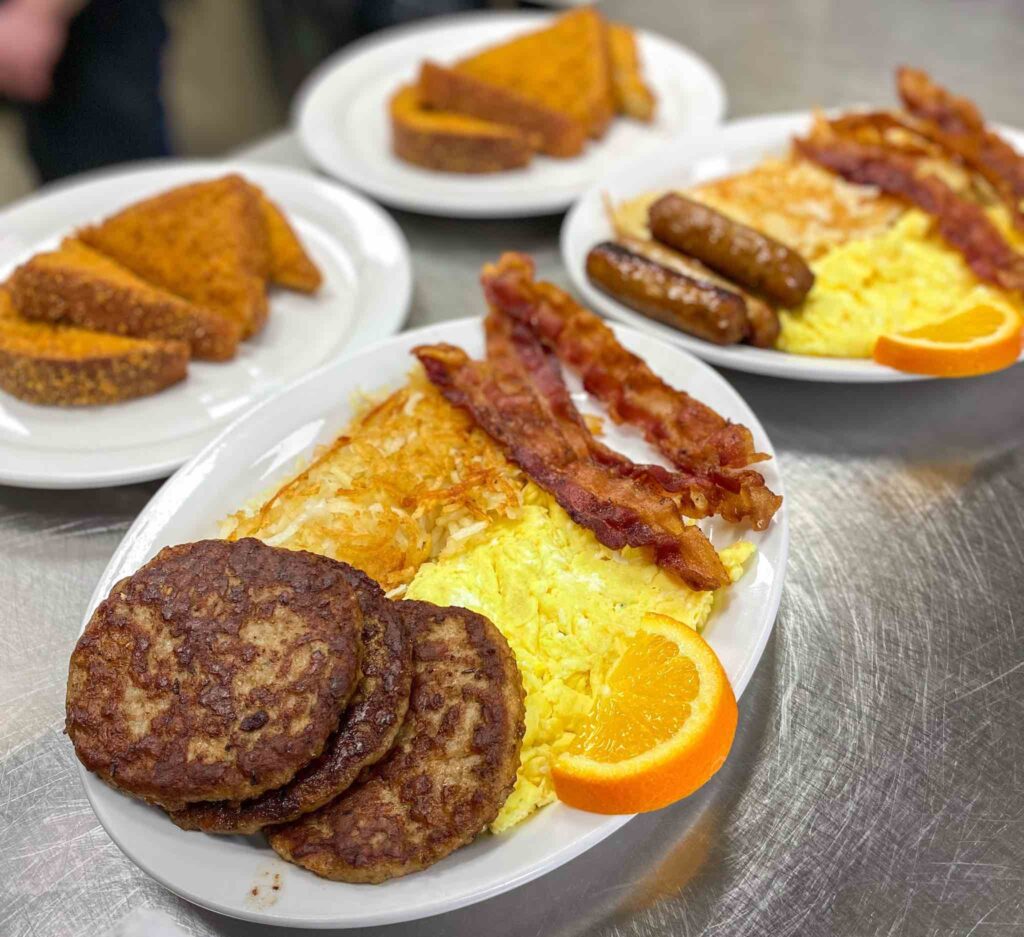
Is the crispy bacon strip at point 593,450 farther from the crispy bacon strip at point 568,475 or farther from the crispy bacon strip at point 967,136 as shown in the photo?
the crispy bacon strip at point 967,136

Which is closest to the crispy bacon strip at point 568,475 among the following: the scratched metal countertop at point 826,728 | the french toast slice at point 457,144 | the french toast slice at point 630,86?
the scratched metal countertop at point 826,728

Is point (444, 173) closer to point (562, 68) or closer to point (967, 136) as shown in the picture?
point (562, 68)

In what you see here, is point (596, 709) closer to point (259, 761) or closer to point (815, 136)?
→ point (259, 761)

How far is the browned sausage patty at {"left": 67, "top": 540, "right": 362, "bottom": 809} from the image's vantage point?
1.58 meters

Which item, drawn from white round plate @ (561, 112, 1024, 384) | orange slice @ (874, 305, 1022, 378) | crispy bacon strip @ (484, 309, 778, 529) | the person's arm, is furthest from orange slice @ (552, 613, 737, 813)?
the person's arm

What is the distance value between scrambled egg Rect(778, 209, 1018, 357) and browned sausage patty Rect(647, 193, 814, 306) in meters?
0.10

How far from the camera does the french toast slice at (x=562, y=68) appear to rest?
159 inches

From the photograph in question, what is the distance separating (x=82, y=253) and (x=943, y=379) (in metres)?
2.79

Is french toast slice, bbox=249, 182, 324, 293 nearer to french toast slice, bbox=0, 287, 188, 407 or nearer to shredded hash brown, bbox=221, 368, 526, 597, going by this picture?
french toast slice, bbox=0, 287, 188, 407

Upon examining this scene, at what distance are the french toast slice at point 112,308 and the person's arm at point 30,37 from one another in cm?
274

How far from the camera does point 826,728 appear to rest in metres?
2.06

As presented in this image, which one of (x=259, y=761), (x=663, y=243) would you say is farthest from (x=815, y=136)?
(x=259, y=761)

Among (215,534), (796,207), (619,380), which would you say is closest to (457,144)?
(796,207)

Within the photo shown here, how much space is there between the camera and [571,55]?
A: 4.34 metres
